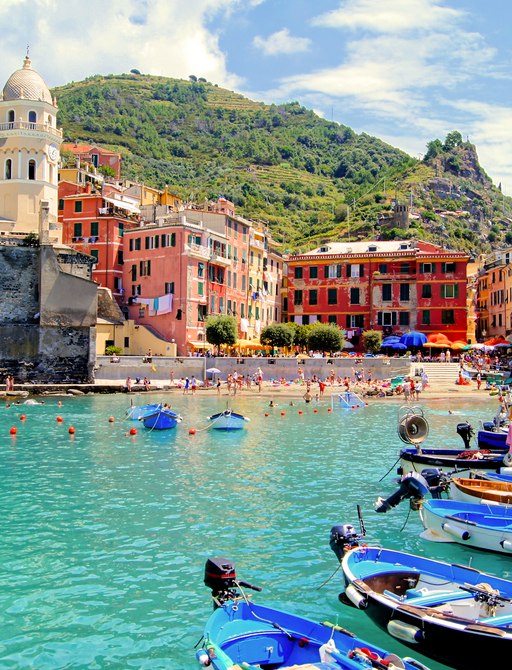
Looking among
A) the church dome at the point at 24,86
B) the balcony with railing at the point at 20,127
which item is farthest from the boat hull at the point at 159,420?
the church dome at the point at 24,86

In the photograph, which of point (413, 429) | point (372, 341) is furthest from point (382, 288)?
point (413, 429)

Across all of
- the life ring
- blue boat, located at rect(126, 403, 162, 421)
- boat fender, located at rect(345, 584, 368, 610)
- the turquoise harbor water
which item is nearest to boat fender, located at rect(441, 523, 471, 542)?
the turquoise harbor water

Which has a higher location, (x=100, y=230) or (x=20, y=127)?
(x=20, y=127)

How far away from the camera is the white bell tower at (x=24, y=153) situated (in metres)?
65.8

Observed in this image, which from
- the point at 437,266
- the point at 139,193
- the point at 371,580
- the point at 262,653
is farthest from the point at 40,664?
the point at 139,193

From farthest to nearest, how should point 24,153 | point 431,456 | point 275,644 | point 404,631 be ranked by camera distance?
point 24,153
point 431,456
point 404,631
point 275,644

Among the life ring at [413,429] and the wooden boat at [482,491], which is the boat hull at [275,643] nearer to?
the wooden boat at [482,491]

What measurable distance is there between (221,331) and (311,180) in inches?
4751

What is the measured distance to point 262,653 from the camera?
29.1 ft

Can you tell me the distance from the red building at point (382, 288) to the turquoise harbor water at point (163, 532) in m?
35.5

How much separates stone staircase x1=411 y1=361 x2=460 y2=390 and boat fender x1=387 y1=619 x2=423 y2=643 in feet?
153

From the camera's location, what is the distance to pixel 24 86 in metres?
65.6

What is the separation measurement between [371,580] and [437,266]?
5988 centimetres

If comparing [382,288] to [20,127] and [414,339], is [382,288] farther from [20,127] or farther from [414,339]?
[20,127]
